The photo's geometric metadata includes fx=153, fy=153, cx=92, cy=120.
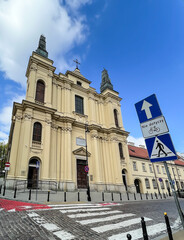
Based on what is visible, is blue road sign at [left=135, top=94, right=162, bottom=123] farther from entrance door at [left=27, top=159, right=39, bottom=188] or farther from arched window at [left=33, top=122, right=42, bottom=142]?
arched window at [left=33, top=122, right=42, bottom=142]

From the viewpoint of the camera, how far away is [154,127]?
12.2 ft

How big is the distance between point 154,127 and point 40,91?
69.2 feet

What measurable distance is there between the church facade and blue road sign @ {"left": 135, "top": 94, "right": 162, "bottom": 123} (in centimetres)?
1164

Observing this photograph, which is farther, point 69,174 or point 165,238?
point 69,174

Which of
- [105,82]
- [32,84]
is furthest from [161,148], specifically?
[105,82]

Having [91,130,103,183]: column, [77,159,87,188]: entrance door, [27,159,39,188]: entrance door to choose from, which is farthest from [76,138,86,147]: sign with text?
[27,159,39,188]: entrance door

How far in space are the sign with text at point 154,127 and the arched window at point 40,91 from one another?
19.9m

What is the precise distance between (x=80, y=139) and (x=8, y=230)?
1953 cm

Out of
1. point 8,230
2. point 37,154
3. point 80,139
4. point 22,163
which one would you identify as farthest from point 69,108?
point 8,230

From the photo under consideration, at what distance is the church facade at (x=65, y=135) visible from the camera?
17.7 m

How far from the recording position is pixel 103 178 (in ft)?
77.2

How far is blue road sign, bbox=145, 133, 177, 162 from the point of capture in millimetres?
3312

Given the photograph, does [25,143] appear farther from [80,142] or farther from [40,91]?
[80,142]

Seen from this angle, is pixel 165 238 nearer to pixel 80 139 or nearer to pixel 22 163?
pixel 22 163
